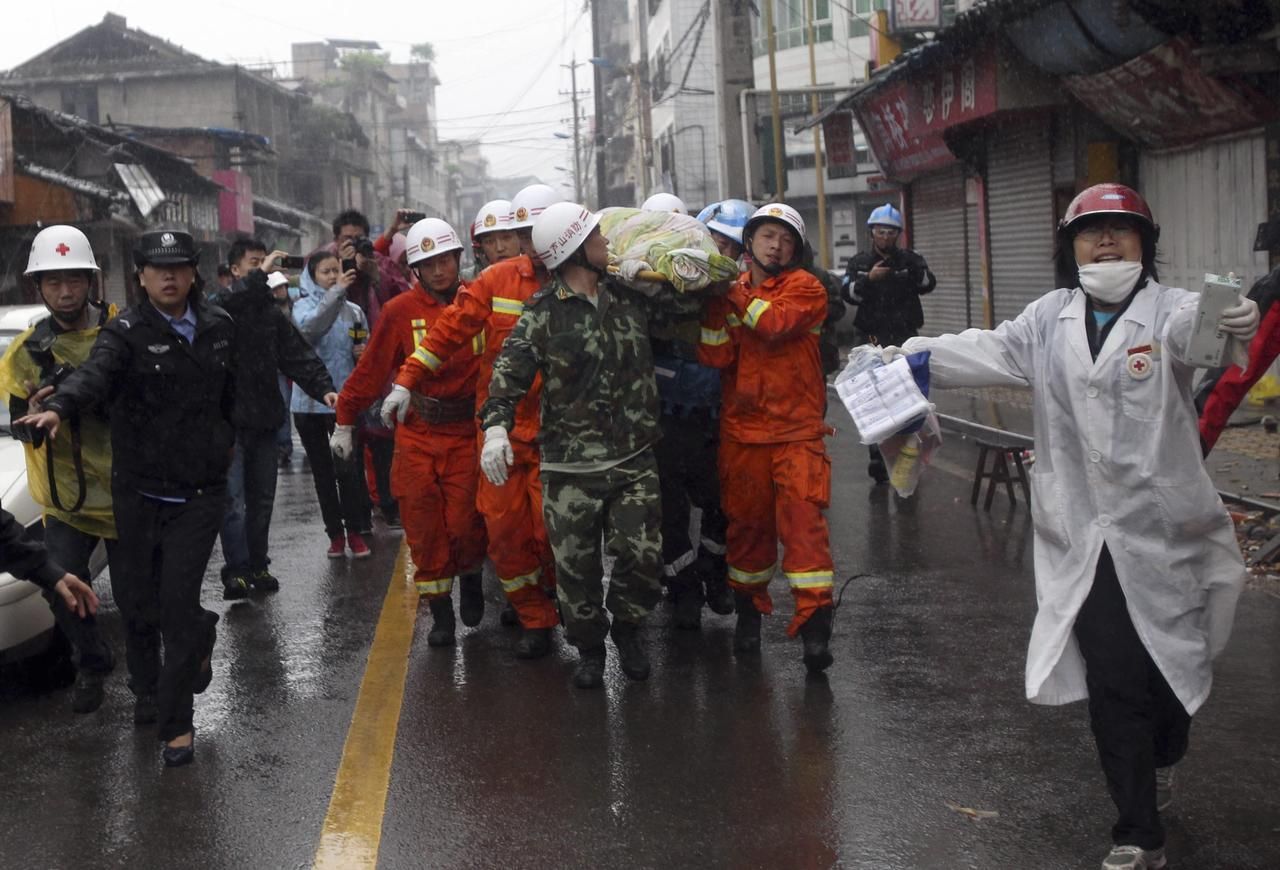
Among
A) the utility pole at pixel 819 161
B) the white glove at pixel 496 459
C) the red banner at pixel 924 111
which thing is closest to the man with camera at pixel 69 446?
the white glove at pixel 496 459

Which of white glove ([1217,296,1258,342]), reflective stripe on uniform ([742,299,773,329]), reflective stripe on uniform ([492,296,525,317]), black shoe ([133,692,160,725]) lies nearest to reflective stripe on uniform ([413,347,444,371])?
reflective stripe on uniform ([492,296,525,317])

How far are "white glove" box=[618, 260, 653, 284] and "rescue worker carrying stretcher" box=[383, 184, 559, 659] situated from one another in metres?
0.53

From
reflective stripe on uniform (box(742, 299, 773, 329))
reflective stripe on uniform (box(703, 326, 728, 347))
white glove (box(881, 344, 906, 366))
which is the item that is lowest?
white glove (box(881, 344, 906, 366))

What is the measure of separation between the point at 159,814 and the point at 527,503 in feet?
7.26

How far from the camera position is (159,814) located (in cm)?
479

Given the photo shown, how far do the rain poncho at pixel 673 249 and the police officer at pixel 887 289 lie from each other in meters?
5.26

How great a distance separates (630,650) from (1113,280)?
8.93 feet

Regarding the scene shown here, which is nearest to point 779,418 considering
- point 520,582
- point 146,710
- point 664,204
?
point 520,582

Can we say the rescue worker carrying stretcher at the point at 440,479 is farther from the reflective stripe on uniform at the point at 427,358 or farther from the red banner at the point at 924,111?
the red banner at the point at 924,111

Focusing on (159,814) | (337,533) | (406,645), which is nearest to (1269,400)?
Result: (337,533)

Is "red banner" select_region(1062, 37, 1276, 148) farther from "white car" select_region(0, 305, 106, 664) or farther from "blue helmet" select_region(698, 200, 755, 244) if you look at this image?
"white car" select_region(0, 305, 106, 664)

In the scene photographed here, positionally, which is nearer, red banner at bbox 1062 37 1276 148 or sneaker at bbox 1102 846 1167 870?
sneaker at bbox 1102 846 1167 870

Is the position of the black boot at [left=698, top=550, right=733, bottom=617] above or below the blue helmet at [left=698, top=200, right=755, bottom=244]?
below

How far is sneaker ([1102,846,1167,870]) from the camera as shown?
3.96 meters
